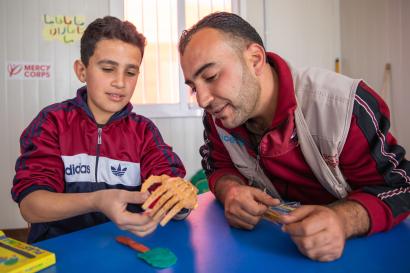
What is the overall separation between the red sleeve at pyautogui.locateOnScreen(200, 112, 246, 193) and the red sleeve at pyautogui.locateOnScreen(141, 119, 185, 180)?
0.13m

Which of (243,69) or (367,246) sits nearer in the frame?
(367,246)

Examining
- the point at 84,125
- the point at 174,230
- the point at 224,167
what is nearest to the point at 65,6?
the point at 84,125

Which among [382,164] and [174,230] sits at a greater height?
[382,164]

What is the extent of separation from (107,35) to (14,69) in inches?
65.7

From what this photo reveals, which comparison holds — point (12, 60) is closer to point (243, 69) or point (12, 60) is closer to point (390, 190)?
point (243, 69)

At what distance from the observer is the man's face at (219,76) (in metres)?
0.95

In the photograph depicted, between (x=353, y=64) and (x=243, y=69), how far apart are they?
2.18 metres

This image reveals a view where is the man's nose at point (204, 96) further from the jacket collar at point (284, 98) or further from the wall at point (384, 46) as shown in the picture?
the wall at point (384, 46)

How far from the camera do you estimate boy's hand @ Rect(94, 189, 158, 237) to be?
0.74 metres

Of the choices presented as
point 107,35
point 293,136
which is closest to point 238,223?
point 293,136

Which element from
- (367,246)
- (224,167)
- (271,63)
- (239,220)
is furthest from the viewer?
(224,167)

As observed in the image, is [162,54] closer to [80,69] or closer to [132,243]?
[80,69]

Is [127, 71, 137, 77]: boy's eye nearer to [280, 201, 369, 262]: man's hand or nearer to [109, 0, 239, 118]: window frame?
[280, 201, 369, 262]: man's hand

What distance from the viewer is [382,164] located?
0.87m
